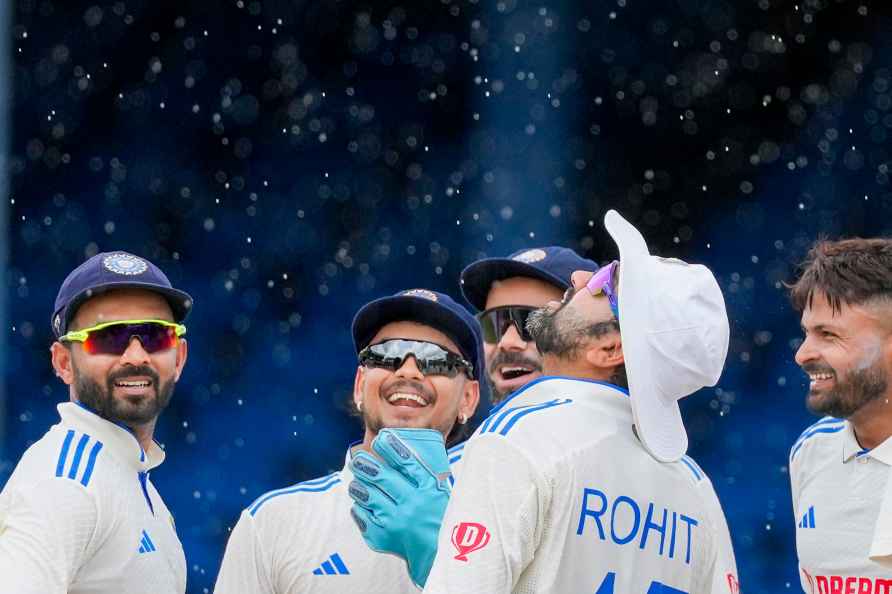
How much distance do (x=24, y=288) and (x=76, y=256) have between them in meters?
0.26

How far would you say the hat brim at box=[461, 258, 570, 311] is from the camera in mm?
4645

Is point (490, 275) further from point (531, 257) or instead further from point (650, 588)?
point (650, 588)

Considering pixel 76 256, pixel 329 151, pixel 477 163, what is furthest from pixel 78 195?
pixel 477 163

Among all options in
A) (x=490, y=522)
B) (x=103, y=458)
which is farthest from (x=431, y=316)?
(x=490, y=522)

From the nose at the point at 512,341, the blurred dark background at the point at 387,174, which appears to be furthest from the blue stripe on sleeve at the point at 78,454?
the blurred dark background at the point at 387,174

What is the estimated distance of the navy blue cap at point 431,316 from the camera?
4.36 meters

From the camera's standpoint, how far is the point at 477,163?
684cm

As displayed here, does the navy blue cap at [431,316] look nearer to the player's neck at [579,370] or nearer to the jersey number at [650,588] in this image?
the player's neck at [579,370]

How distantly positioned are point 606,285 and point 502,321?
129 cm

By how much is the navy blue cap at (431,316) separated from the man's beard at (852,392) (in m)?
0.94

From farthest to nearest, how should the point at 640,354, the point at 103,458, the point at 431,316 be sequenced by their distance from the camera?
the point at 431,316 → the point at 103,458 → the point at 640,354

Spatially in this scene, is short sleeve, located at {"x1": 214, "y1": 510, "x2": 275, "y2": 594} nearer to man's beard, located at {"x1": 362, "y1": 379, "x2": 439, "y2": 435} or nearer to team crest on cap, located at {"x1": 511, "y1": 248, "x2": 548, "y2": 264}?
man's beard, located at {"x1": 362, "y1": 379, "x2": 439, "y2": 435}

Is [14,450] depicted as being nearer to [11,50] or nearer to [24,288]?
[24,288]

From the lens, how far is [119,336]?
422cm
